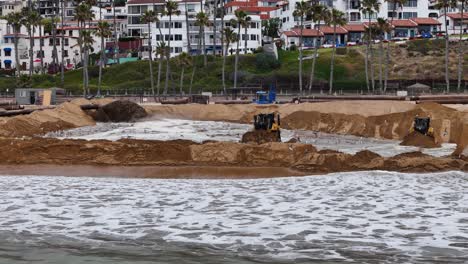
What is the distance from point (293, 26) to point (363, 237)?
5648 inches


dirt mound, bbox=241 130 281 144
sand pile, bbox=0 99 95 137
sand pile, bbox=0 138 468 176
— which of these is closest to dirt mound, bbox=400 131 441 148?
dirt mound, bbox=241 130 281 144

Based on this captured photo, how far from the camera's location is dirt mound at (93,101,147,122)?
184ft

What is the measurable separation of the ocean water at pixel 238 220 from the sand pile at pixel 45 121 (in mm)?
21461

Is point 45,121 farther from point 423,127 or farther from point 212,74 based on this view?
point 212,74

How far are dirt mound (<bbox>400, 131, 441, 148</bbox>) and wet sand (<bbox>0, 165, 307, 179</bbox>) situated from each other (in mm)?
12390

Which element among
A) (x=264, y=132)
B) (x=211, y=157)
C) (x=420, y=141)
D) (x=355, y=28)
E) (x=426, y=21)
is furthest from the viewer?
(x=426, y=21)

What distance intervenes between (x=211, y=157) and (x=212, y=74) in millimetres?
94340

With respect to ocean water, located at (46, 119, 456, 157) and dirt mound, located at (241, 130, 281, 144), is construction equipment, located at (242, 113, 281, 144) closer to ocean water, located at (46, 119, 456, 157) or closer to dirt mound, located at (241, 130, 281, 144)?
dirt mound, located at (241, 130, 281, 144)

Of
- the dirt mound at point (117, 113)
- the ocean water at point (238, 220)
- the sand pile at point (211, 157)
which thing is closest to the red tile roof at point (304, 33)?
the dirt mound at point (117, 113)

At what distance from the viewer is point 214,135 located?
41.8m

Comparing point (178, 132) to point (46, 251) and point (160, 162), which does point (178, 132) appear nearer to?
point (160, 162)

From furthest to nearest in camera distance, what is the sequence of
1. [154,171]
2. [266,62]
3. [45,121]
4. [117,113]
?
[266,62]
[117,113]
[45,121]
[154,171]

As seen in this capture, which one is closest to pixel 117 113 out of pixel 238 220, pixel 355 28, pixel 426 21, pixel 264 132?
pixel 264 132

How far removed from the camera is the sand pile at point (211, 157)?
2338 centimetres
